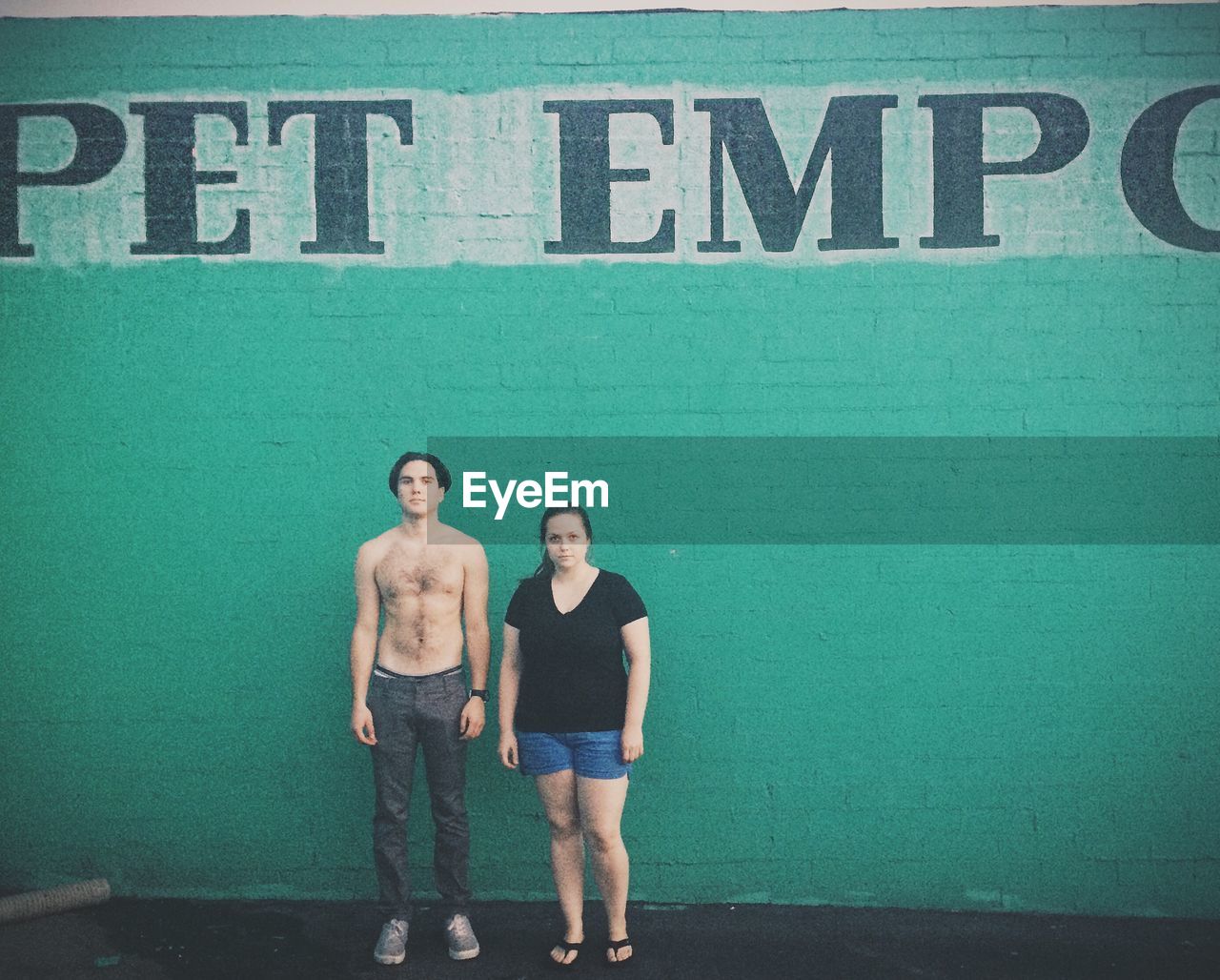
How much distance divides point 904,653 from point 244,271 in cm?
380

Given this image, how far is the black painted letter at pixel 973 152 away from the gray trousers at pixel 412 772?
320 cm

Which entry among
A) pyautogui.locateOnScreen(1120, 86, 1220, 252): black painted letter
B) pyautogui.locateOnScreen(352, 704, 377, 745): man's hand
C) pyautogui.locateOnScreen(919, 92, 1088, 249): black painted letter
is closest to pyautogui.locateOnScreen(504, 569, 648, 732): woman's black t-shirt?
pyautogui.locateOnScreen(352, 704, 377, 745): man's hand

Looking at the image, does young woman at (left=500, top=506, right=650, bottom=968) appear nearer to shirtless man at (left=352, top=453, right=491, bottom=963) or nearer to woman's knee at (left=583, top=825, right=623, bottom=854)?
woman's knee at (left=583, top=825, right=623, bottom=854)

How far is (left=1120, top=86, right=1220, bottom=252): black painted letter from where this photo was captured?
5004mm

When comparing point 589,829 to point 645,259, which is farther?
point 645,259

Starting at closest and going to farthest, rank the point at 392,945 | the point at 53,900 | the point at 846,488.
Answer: the point at 392,945, the point at 53,900, the point at 846,488

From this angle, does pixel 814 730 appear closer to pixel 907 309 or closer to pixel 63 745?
pixel 907 309

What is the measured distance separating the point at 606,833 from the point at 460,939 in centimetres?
89

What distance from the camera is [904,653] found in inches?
200

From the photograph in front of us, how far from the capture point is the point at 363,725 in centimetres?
452

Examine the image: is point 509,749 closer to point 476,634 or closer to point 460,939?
point 476,634

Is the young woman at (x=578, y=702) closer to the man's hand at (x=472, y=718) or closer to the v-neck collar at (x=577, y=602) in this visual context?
the v-neck collar at (x=577, y=602)

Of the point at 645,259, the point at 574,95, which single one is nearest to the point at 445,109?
the point at 574,95

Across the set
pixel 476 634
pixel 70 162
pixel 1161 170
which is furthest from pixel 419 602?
pixel 1161 170
